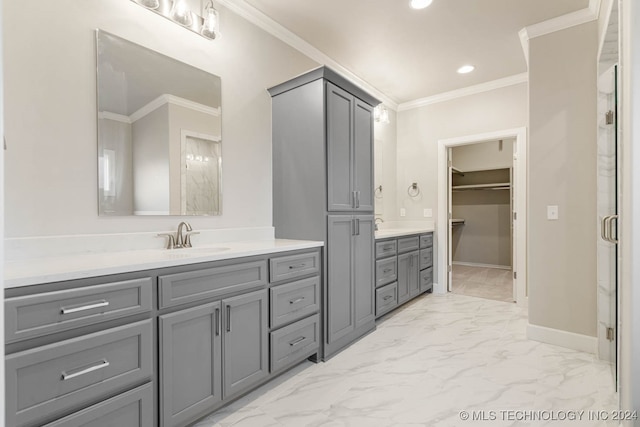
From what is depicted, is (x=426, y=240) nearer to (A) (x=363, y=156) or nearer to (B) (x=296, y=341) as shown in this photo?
(A) (x=363, y=156)

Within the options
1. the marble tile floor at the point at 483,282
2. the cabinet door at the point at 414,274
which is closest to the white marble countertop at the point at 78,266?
the cabinet door at the point at 414,274

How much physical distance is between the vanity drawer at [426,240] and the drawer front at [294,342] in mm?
2217

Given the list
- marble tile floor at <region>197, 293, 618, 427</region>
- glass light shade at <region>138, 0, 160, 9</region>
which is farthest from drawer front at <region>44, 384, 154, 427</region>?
glass light shade at <region>138, 0, 160, 9</region>

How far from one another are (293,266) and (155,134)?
48.8 inches

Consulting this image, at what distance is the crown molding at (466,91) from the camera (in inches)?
152

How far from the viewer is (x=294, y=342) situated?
2.20 m

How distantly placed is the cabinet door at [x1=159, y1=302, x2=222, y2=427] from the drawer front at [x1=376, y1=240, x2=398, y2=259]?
191 centimetres

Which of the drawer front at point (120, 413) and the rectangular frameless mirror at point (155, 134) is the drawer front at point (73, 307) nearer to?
the drawer front at point (120, 413)

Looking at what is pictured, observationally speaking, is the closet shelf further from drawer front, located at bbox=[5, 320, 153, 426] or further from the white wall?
drawer front, located at bbox=[5, 320, 153, 426]

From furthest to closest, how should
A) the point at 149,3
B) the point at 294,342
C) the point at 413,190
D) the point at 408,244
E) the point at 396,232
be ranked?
the point at 413,190 → the point at 408,244 → the point at 396,232 → the point at 294,342 → the point at 149,3

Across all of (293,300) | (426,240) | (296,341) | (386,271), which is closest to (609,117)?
(386,271)

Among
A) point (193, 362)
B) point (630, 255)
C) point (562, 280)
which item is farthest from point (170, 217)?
point (562, 280)

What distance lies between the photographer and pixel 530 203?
2.87 metres

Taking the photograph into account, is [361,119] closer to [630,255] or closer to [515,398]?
[630,255]
